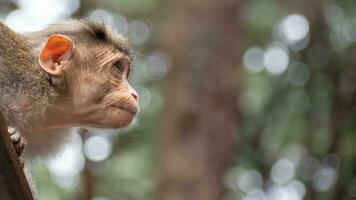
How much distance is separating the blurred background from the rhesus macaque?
42cm

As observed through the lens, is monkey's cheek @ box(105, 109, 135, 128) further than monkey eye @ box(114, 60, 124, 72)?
No

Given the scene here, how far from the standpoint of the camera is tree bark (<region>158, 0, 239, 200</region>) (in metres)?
9.27

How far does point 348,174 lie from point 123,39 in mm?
6451

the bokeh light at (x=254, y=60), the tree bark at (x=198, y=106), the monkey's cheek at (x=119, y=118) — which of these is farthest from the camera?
the bokeh light at (x=254, y=60)

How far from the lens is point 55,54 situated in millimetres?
4695

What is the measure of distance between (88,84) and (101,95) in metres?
0.10

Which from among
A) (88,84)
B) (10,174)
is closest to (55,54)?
(88,84)

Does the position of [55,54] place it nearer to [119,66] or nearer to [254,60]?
[119,66]

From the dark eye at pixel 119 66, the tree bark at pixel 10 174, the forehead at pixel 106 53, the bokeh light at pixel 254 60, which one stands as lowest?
the bokeh light at pixel 254 60

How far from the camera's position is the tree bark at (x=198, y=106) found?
365 inches

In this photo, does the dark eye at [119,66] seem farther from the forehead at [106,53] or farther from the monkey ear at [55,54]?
the monkey ear at [55,54]

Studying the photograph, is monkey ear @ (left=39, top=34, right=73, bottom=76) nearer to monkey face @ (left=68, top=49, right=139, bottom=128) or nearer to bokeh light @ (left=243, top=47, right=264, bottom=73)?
monkey face @ (left=68, top=49, right=139, bottom=128)

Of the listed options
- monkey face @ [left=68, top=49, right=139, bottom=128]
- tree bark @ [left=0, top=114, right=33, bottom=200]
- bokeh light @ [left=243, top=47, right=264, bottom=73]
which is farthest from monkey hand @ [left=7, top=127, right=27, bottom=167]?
bokeh light @ [left=243, top=47, right=264, bottom=73]

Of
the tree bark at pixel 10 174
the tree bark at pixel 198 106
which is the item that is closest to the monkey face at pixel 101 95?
the tree bark at pixel 10 174
